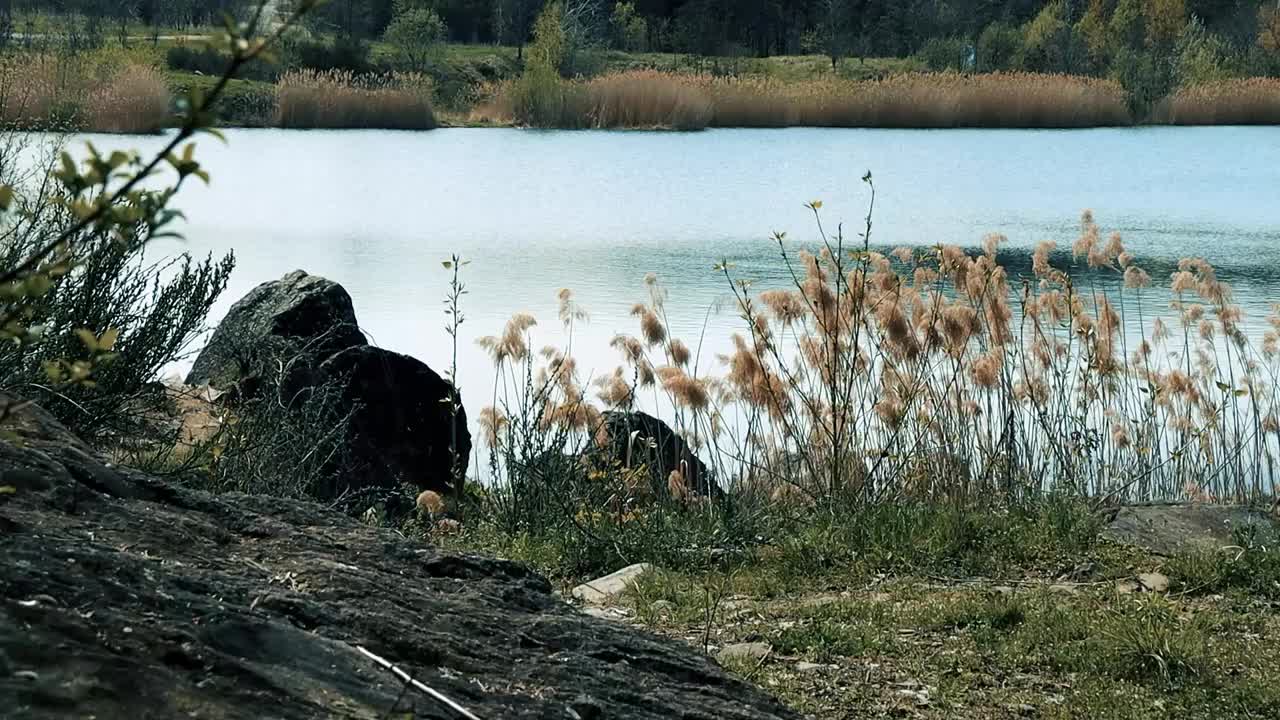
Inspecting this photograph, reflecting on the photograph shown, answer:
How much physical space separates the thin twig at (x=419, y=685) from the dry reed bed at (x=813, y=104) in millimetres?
31495

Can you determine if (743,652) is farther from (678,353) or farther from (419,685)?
(419,685)

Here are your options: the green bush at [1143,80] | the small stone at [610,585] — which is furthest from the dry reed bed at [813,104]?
the small stone at [610,585]

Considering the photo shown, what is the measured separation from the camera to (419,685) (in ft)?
5.50

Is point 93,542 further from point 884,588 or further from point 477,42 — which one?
point 477,42

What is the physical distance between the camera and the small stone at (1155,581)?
4.75 meters

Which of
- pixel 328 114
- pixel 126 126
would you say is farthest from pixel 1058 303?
pixel 328 114

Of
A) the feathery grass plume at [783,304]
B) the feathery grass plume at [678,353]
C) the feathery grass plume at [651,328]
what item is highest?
the feathery grass plume at [783,304]

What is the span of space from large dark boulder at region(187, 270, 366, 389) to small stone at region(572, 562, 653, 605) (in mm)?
2286

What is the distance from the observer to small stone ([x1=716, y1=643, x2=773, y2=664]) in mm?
3915

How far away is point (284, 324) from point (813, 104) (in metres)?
28.4

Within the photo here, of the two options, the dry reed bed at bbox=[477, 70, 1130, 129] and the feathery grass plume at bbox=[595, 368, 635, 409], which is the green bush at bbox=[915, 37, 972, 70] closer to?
the dry reed bed at bbox=[477, 70, 1130, 129]

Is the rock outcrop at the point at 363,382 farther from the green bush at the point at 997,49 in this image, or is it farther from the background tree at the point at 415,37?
the green bush at the point at 997,49

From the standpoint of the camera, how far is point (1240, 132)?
3306cm

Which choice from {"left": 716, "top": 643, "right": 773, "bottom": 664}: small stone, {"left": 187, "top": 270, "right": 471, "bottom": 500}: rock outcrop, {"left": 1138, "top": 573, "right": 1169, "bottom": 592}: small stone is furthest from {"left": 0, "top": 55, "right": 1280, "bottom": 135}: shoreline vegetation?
{"left": 716, "top": 643, "right": 773, "bottom": 664}: small stone
